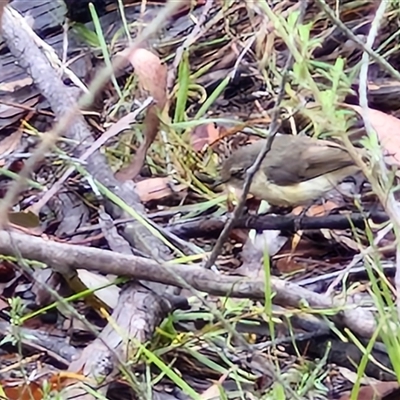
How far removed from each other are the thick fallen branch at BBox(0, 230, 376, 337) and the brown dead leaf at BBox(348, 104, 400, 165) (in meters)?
0.41

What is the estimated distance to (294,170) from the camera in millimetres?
2898

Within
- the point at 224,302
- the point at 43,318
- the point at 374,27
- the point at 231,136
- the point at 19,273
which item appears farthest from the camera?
the point at 231,136

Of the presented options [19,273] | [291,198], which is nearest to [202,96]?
[291,198]

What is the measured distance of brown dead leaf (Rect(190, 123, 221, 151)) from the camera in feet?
9.48

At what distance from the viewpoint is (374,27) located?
1714mm

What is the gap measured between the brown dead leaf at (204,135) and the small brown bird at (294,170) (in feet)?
0.56

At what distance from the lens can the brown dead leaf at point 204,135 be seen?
114 inches

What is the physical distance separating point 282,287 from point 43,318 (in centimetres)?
65

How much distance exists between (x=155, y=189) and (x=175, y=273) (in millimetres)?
930

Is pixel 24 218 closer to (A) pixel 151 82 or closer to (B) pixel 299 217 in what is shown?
(A) pixel 151 82

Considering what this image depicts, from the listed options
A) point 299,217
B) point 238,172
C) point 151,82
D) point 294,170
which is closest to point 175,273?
point 151,82

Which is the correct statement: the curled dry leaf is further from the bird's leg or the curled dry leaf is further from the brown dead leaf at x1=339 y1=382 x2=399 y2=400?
the brown dead leaf at x1=339 y1=382 x2=399 y2=400

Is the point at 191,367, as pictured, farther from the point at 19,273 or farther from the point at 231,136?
the point at 231,136

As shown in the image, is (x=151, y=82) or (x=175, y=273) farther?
(x=151, y=82)
